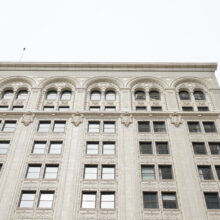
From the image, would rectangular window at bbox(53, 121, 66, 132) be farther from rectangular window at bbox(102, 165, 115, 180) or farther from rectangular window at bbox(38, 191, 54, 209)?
rectangular window at bbox(38, 191, 54, 209)

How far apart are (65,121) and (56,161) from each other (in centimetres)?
656

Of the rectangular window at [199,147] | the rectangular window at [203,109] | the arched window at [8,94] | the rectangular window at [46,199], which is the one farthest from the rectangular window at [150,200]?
the arched window at [8,94]

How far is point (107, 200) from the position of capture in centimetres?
2888

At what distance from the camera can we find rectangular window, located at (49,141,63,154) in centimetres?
3360

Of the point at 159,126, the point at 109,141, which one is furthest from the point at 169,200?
the point at 159,126

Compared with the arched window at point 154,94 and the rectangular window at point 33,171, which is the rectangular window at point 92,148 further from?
the arched window at point 154,94

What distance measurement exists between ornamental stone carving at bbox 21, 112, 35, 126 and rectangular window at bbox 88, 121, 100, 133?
7014mm

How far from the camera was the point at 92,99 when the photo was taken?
41.6 meters

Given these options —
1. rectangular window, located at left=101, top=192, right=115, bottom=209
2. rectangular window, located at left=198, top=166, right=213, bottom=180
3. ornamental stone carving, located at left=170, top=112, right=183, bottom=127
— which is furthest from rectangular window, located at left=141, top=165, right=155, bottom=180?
ornamental stone carving, located at left=170, top=112, right=183, bottom=127

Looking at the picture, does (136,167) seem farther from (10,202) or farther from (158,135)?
(10,202)

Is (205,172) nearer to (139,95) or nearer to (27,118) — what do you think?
(139,95)

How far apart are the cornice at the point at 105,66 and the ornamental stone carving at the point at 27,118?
9890mm

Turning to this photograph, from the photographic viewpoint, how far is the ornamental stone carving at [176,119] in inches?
1435

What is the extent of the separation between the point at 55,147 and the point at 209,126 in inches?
711
